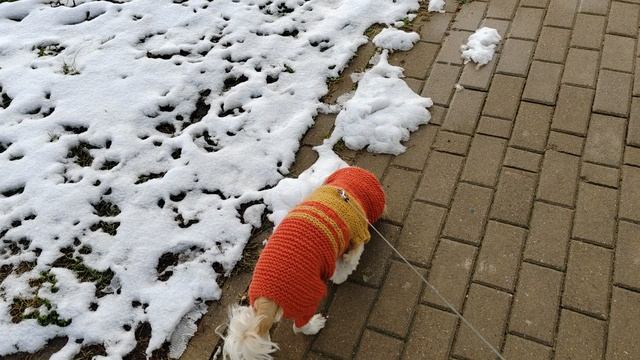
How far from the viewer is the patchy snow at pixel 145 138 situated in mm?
2693

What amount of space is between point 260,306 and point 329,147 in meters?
1.42

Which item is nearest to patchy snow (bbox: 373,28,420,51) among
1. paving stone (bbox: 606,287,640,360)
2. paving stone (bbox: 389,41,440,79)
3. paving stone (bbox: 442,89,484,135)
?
paving stone (bbox: 389,41,440,79)

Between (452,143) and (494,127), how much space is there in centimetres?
30

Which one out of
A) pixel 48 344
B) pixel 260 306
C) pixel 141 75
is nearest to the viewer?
pixel 260 306

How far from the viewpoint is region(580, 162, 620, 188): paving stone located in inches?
116

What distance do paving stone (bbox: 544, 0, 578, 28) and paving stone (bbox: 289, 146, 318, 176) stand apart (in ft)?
6.90

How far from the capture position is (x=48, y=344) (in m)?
2.56

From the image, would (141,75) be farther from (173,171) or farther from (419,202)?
(419,202)

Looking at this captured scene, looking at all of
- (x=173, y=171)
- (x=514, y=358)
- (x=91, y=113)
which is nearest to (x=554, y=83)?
(x=514, y=358)

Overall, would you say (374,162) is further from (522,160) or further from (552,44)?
(552,44)

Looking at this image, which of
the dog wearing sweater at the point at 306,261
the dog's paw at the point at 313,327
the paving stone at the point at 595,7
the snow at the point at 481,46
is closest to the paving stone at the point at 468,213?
the dog wearing sweater at the point at 306,261

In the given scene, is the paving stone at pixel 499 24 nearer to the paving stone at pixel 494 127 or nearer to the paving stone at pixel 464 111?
the paving stone at pixel 464 111

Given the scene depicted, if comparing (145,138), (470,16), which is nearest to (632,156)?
(470,16)

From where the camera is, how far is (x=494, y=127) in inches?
129
